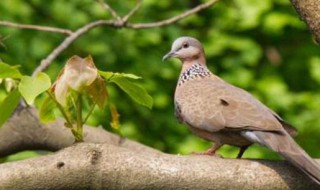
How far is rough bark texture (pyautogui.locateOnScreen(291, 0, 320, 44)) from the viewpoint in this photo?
2246mm

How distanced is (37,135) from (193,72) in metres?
0.52

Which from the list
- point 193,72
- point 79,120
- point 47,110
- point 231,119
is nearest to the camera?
point 79,120

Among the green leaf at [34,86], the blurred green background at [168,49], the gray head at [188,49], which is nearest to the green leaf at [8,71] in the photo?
the green leaf at [34,86]

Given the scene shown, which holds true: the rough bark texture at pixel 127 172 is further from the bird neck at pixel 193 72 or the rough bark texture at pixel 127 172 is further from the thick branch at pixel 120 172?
the bird neck at pixel 193 72

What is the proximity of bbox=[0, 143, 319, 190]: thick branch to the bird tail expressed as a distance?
120mm

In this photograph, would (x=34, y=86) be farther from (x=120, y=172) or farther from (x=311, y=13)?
(x=311, y=13)

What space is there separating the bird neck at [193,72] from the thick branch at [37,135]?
10.0 inches

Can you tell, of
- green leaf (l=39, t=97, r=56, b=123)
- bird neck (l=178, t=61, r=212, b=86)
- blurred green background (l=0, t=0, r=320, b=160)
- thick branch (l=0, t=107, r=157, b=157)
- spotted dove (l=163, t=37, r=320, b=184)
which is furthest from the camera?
blurred green background (l=0, t=0, r=320, b=160)

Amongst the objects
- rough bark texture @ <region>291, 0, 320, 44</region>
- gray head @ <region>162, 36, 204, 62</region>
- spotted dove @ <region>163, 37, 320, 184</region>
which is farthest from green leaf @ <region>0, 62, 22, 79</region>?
gray head @ <region>162, 36, 204, 62</region>

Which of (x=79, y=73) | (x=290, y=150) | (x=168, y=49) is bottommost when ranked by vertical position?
(x=168, y=49)

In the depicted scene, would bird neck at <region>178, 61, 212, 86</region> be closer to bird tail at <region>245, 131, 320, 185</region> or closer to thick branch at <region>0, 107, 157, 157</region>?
thick branch at <region>0, 107, 157, 157</region>

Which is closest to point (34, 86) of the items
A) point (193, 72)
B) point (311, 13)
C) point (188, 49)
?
point (311, 13)

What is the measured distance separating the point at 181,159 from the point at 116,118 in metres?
0.46

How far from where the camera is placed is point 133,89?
2105 millimetres
